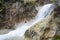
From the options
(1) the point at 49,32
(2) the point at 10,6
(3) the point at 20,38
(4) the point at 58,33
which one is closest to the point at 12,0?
(2) the point at 10,6

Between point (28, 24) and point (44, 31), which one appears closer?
point (44, 31)

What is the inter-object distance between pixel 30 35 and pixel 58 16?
4.27 feet

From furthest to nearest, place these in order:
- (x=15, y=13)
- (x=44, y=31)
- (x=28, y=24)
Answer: (x=15, y=13) → (x=28, y=24) → (x=44, y=31)

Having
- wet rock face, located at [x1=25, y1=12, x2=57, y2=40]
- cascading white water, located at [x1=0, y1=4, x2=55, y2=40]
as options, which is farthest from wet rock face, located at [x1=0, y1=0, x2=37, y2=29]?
wet rock face, located at [x1=25, y1=12, x2=57, y2=40]

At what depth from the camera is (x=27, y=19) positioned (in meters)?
9.23

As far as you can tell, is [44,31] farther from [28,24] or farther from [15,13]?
[15,13]

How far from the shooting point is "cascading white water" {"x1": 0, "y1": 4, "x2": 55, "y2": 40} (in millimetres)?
7735

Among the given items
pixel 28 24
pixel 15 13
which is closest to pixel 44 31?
pixel 28 24

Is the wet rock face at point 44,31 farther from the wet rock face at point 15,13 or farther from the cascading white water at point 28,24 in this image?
the wet rock face at point 15,13

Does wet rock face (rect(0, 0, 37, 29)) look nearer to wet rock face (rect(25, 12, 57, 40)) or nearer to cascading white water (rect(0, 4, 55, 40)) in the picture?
cascading white water (rect(0, 4, 55, 40))

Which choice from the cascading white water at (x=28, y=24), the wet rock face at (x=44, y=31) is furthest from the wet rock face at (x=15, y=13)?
the wet rock face at (x=44, y=31)

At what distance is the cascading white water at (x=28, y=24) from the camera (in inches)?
305

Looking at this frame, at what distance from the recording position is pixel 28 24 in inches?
355

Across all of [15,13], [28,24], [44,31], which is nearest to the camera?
[44,31]
